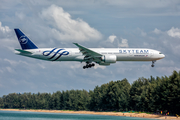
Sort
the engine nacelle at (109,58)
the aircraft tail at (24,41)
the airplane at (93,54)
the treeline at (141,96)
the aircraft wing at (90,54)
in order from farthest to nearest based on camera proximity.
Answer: the treeline at (141,96)
the aircraft tail at (24,41)
the airplane at (93,54)
the engine nacelle at (109,58)
the aircraft wing at (90,54)

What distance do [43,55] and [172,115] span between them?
53.4m

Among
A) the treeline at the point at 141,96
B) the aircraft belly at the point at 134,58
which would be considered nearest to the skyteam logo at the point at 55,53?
the aircraft belly at the point at 134,58

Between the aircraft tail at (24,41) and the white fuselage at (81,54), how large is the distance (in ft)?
7.47

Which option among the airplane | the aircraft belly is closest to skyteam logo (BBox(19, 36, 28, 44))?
the airplane

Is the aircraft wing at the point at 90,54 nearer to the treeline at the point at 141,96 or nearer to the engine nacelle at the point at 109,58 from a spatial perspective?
the engine nacelle at the point at 109,58

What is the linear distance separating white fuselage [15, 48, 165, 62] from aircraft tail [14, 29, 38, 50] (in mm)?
2278

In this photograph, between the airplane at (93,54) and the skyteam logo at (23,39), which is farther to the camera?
the skyteam logo at (23,39)

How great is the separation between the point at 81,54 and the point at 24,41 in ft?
57.9

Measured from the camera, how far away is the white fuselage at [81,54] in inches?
2682

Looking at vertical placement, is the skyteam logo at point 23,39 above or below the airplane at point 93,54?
above

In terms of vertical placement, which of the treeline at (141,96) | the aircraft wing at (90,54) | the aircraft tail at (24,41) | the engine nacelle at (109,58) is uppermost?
the aircraft tail at (24,41)

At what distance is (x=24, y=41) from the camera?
7294cm

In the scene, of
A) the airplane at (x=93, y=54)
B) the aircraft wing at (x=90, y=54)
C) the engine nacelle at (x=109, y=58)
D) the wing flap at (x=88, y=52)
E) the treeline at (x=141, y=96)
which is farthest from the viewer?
the treeline at (x=141, y=96)

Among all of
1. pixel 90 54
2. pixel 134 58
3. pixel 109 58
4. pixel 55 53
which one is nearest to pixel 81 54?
pixel 90 54
